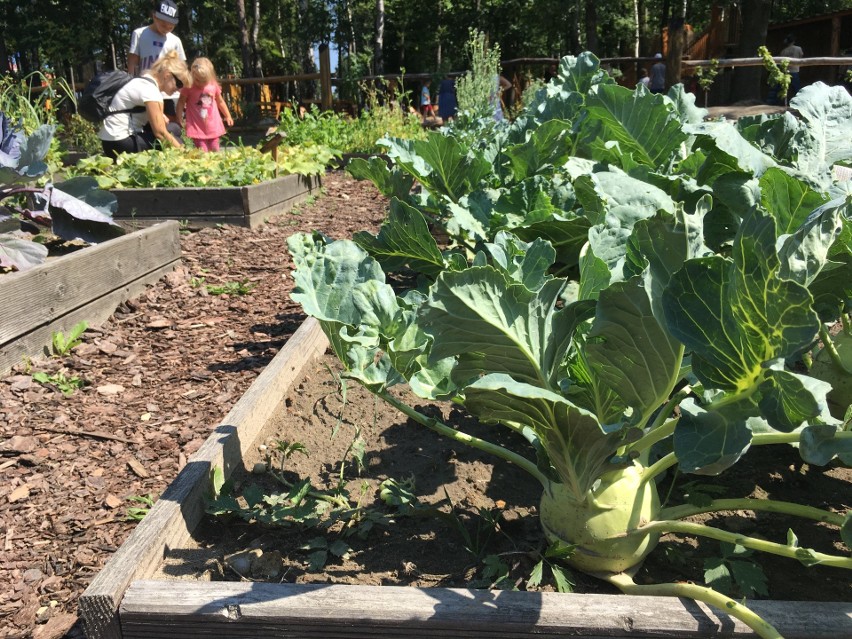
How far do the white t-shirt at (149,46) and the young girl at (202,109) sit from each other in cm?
41

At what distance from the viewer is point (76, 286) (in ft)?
11.9

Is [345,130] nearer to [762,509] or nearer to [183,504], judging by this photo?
[183,504]

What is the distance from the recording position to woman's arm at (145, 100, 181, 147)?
7.60 metres

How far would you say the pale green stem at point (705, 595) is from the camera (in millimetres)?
1347

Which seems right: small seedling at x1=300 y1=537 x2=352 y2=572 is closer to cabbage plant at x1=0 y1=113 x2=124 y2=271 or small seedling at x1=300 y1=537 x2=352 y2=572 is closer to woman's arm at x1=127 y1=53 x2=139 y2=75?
cabbage plant at x1=0 y1=113 x2=124 y2=271

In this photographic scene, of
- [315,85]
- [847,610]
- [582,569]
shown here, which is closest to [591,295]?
[582,569]

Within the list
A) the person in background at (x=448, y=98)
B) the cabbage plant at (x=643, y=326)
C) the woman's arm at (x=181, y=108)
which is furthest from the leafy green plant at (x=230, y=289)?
the person in background at (x=448, y=98)

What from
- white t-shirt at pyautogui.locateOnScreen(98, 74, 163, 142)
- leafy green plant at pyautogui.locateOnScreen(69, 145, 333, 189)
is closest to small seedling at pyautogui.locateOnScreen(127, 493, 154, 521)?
leafy green plant at pyautogui.locateOnScreen(69, 145, 333, 189)

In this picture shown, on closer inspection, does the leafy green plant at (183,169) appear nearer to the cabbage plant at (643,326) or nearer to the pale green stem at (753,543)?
the cabbage plant at (643,326)

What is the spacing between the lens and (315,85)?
135ft

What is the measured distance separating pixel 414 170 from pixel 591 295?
1587mm

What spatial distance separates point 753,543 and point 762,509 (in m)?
0.12

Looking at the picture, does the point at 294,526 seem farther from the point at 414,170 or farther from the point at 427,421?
the point at 414,170

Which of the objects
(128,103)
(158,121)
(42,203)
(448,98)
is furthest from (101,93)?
(448,98)
